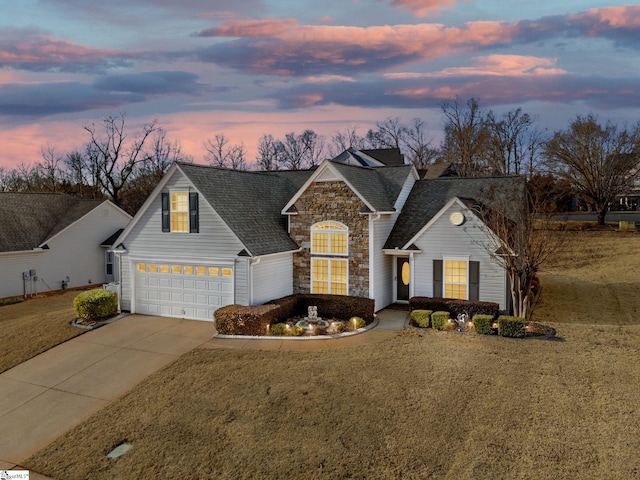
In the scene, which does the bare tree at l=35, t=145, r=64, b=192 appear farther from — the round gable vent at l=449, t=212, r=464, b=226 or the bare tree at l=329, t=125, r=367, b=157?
the round gable vent at l=449, t=212, r=464, b=226

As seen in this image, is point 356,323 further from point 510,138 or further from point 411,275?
point 510,138

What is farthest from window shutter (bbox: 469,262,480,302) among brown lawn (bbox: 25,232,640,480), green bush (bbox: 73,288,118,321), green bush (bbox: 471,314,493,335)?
green bush (bbox: 73,288,118,321)

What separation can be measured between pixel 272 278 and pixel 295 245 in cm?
208

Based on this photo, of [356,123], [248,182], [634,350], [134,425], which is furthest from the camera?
Answer: [356,123]

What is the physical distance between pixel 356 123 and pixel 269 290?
171ft

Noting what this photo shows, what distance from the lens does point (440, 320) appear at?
1519cm

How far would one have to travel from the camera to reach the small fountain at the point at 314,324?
15.2 meters

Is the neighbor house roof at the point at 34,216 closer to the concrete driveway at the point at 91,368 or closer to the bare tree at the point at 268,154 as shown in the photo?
the concrete driveway at the point at 91,368

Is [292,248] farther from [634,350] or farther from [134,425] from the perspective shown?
[634,350]

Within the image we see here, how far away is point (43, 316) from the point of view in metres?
18.4

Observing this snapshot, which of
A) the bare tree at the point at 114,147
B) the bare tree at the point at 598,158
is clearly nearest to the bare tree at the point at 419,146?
the bare tree at the point at 598,158

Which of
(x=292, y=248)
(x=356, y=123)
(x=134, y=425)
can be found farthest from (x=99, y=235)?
(x=356, y=123)

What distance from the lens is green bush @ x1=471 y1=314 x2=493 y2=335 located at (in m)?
14.5

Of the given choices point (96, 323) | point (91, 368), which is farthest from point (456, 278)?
point (96, 323)
